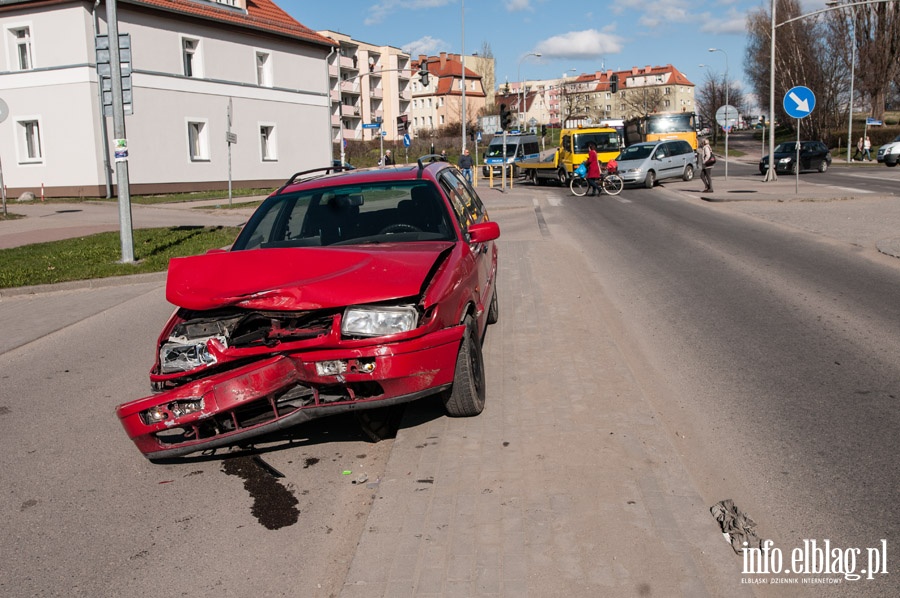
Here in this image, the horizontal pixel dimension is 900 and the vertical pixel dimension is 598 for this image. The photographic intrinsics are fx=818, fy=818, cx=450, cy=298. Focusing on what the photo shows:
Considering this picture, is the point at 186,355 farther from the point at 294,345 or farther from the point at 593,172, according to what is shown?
the point at 593,172

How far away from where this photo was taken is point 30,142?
33281mm

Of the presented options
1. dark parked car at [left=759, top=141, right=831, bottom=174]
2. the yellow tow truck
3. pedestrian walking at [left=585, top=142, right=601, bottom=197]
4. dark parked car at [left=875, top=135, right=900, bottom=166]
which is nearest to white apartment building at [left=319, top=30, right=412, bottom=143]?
dark parked car at [left=875, top=135, right=900, bottom=166]

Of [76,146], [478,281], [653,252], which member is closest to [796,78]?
[76,146]

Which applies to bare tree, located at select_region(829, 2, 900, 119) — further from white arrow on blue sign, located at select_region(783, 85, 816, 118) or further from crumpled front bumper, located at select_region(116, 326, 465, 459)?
crumpled front bumper, located at select_region(116, 326, 465, 459)

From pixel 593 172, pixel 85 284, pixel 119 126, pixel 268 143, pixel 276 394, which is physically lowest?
pixel 85 284

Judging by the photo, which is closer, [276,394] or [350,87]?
[276,394]

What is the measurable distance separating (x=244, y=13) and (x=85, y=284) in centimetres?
3112

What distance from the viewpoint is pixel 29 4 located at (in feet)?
103

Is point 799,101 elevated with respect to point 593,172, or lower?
elevated

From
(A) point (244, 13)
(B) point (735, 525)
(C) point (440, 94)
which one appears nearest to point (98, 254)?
(B) point (735, 525)

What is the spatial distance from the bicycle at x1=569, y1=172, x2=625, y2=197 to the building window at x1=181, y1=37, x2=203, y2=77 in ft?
58.7

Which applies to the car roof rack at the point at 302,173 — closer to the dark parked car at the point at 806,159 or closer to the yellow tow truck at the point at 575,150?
the yellow tow truck at the point at 575,150

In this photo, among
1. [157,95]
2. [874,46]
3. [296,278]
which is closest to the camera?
[296,278]

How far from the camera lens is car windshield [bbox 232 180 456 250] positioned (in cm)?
599
